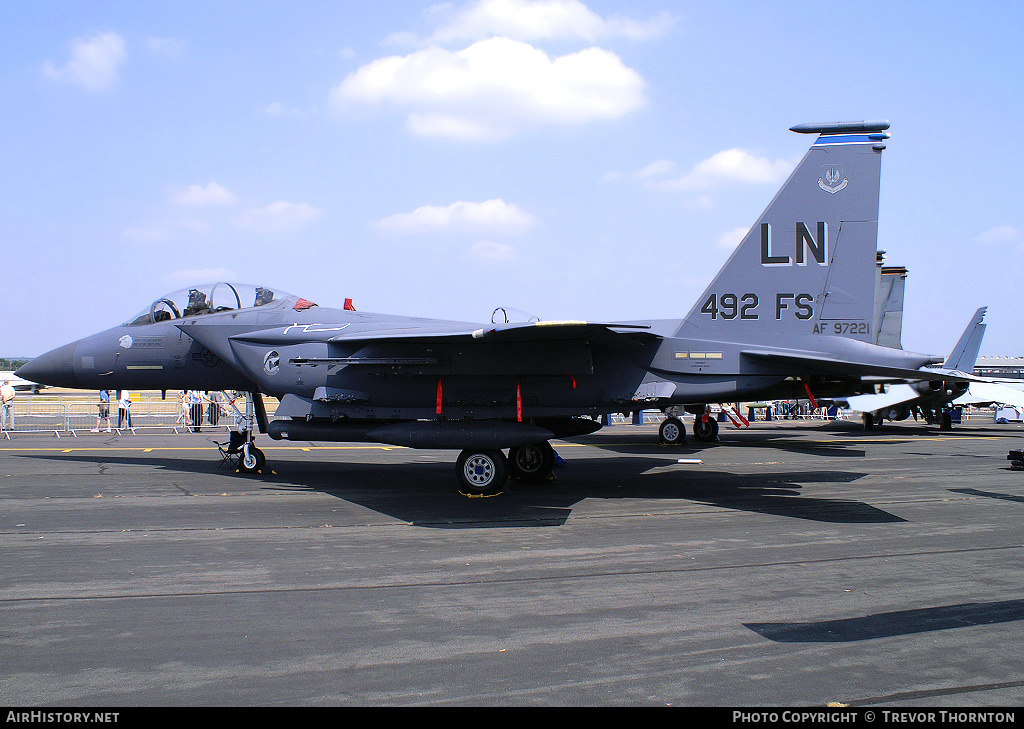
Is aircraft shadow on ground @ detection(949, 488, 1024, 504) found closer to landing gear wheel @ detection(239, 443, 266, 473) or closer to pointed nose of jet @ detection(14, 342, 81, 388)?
landing gear wheel @ detection(239, 443, 266, 473)

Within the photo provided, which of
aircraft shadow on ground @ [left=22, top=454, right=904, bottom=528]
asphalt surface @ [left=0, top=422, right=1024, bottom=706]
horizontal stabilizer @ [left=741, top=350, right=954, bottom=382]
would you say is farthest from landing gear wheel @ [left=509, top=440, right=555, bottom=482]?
horizontal stabilizer @ [left=741, top=350, right=954, bottom=382]

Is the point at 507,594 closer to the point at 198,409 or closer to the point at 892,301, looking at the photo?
the point at 198,409

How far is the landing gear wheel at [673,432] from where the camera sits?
66.1 feet

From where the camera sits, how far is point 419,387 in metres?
10.5

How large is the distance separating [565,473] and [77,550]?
28.1 ft

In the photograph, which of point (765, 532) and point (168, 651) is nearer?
point (168, 651)

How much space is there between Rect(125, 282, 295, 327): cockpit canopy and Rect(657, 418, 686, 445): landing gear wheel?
40.2 ft

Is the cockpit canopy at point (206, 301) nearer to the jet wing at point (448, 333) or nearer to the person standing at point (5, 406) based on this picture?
the jet wing at point (448, 333)

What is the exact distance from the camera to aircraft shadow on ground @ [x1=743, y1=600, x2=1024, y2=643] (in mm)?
4398

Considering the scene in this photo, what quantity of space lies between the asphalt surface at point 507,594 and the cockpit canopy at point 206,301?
3.13 m

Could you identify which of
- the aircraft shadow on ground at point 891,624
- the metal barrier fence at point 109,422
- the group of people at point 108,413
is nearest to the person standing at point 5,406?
the metal barrier fence at point 109,422

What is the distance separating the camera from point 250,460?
1235 centimetres

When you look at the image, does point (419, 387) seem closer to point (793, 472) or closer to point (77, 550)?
point (77, 550)

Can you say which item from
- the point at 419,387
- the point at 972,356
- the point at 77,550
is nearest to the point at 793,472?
the point at 419,387
